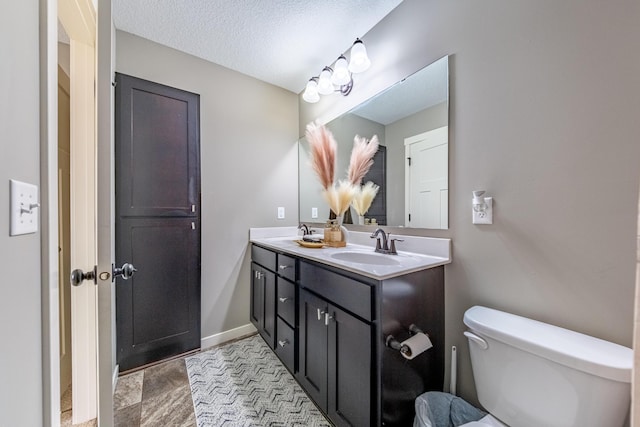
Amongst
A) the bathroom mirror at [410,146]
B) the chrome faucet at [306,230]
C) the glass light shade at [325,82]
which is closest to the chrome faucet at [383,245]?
the bathroom mirror at [410,146]

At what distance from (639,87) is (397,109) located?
3.10 feet

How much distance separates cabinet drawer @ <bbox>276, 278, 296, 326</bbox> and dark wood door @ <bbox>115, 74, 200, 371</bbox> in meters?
0.73

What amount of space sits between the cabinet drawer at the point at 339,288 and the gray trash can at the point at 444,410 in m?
0.45

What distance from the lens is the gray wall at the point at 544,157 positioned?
0.78 metres

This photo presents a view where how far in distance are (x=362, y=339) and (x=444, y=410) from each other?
1.62 feet

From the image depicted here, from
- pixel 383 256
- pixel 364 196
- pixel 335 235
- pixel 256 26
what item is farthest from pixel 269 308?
pixel 256 26

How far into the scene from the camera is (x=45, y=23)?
57 centimetres

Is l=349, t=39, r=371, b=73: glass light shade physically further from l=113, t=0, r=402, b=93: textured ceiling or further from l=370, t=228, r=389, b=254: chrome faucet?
l=370, t=228, r=389, b=254: chrome faucet

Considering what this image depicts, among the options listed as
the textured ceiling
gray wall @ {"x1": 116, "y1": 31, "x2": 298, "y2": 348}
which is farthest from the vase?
the textured ceiling

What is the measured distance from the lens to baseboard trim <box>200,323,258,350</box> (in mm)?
1937

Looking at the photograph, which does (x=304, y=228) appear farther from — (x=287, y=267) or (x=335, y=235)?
(x=287, y=267)

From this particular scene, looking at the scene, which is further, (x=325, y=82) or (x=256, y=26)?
(x=325, y=82)

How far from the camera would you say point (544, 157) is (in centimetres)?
93

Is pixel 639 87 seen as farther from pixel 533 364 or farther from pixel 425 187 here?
pixel 533 364
